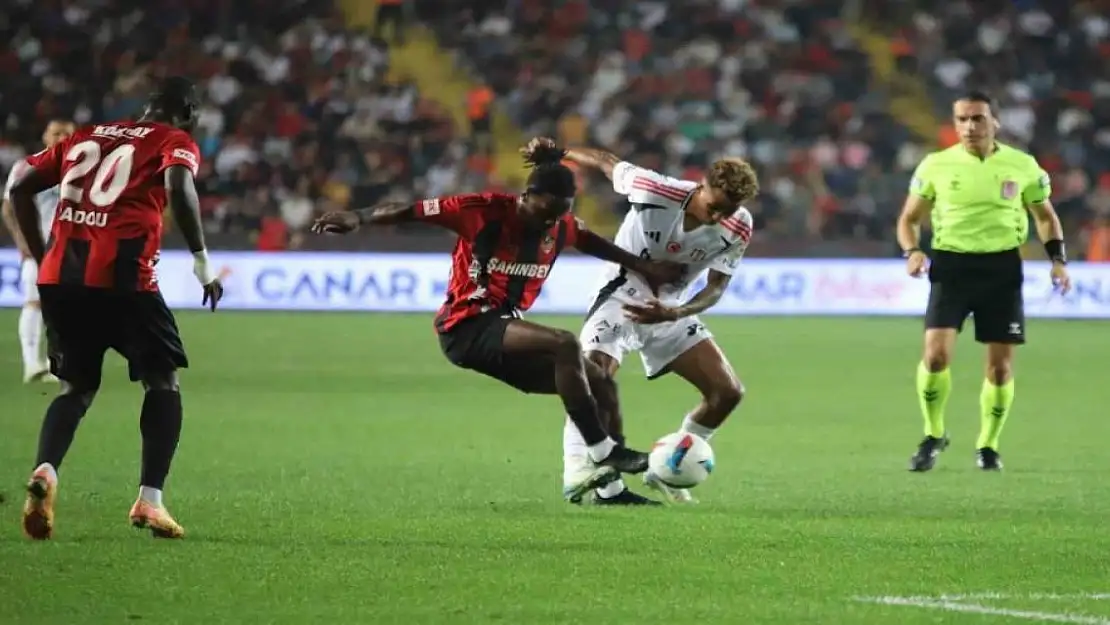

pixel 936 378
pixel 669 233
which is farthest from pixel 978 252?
pixel 669 233

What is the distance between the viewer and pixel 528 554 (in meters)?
7.42

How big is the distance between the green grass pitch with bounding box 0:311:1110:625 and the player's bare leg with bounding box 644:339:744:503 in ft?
1.11

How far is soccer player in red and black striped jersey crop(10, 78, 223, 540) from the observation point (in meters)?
7.74

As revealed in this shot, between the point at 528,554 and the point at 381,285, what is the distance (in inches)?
692

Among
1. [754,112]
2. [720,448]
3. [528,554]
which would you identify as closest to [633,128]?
[754,112]

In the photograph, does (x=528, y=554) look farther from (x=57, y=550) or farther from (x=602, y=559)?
(x=57, y=550)

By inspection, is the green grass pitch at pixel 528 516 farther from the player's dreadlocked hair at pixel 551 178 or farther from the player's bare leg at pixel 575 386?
the player's dreadlocked hair at pixel 551 178

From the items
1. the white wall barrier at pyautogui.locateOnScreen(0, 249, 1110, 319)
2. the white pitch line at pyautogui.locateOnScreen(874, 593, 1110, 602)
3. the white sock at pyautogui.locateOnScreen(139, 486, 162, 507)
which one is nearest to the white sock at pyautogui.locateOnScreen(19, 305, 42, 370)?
the white sock at pyautogui.locateOnScreen(139, 486, 162, 507)

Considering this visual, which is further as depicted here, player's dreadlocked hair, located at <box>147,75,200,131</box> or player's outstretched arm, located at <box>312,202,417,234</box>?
player's outstretched arm, located at <box>312,202,417,234</box>

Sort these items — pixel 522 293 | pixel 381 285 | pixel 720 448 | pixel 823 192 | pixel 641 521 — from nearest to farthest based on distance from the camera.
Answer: pixel 641 521 < pixel 522 293 < pixel 720 448 < pixel 381 285 < pixel 823 192

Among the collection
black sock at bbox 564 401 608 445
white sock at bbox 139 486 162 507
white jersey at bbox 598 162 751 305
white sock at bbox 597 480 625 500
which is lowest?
white sock at bbox 139 486 162 507

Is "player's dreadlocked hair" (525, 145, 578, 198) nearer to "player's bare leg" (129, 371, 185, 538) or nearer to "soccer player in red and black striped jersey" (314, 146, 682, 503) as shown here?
"soccer player in red and black striped jersey" (314, 146, 682, 503)

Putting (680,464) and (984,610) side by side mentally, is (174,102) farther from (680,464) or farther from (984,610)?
(984,610)

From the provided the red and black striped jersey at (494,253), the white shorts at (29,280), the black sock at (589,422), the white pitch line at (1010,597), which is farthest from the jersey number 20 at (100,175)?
the white shorts at (29,280)
